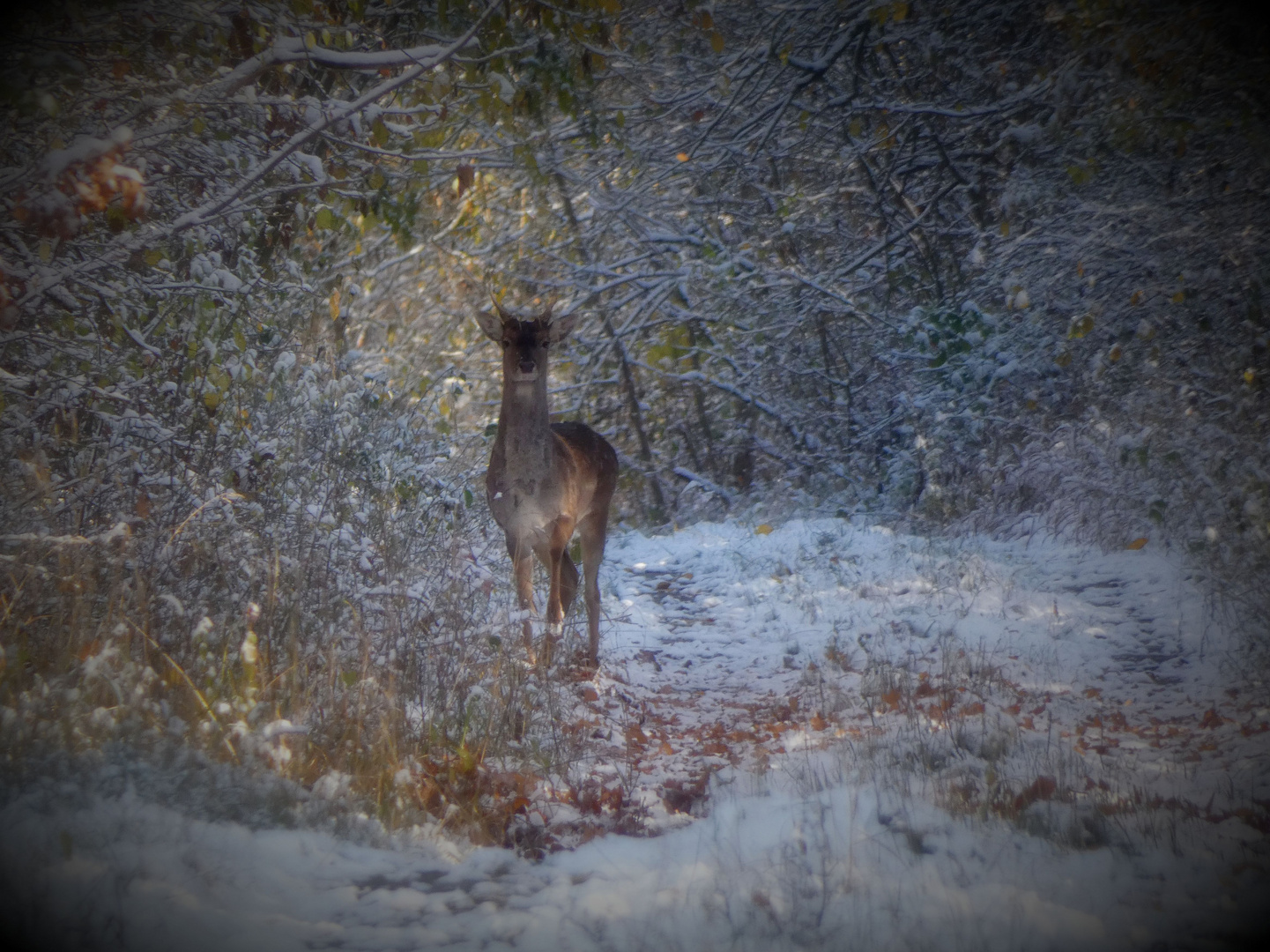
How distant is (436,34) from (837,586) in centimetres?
608

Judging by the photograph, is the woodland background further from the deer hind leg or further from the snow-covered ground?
the deer hind leg

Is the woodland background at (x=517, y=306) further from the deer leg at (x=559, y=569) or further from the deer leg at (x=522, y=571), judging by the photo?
the deer leg at (x=559, y=569)

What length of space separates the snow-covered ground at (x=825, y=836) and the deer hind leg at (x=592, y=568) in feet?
1.58

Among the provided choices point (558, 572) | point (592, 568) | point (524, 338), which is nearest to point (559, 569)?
point (558, 572)

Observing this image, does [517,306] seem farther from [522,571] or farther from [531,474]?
[522,571]

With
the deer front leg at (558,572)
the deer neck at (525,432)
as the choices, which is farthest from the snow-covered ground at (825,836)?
the deer neck at (525,432)

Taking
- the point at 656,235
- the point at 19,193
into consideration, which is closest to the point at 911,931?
the point at 19,193

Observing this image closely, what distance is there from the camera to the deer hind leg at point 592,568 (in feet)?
23.3

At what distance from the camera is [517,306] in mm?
11812

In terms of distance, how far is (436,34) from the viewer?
6750 millimetres

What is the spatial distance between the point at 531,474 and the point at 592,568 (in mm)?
1237

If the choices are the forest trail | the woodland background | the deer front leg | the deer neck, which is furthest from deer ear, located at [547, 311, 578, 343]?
the forest trail

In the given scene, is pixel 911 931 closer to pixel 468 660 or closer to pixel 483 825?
pixel 483 825

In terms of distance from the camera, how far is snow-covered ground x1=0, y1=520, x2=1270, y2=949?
267 centimetres
